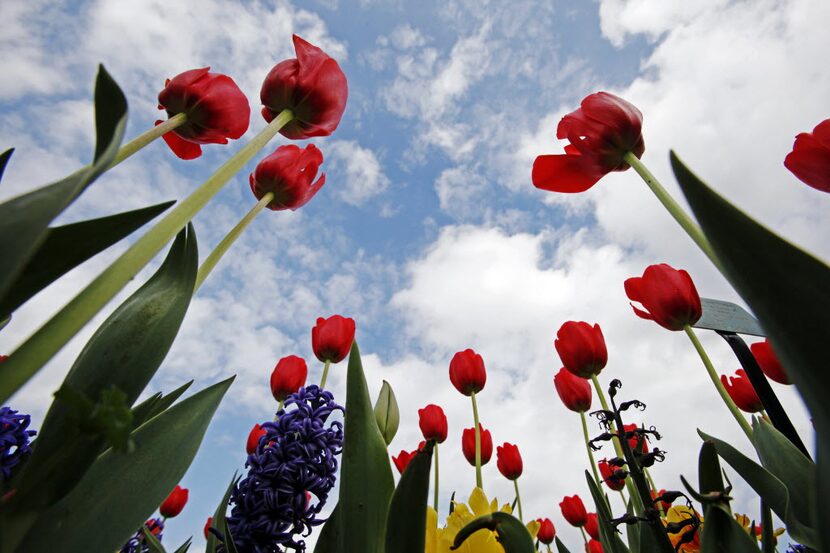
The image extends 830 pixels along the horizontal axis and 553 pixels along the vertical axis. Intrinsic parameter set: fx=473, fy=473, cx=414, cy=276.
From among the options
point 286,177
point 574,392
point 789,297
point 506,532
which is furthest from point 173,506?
point 789,297

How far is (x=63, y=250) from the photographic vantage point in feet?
1.69

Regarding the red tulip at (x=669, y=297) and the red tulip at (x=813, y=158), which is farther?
the red tulip at (x=669, y=297)

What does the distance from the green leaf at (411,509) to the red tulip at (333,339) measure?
51.4 inches

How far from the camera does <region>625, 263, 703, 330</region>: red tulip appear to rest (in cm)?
138

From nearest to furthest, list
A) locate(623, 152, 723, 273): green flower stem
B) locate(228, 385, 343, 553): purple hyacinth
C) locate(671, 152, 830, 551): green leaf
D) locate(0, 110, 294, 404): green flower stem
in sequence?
locate(671, 152, 830, 551): green leaf → locate(0, 110, 294, 404): green flower stem → locate(623, 152, 723, 273): green flower stem → locate(228, 385, 343, 553): purple hyacinth

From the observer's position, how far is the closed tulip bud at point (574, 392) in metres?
2.10

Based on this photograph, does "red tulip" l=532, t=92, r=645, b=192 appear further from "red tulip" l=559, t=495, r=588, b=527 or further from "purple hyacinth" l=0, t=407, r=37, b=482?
"red tulip" l=559, t=495, r=588, b=527

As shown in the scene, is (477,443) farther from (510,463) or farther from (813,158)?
(813,158)

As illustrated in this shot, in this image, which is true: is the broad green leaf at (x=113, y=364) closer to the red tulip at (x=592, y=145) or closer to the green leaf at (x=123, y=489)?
the green leaf at (x=123, y=489)

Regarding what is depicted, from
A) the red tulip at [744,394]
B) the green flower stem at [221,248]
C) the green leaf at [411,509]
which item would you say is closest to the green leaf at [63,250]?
the green flower stem at [221,248]

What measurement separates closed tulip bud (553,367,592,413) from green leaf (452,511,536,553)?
1627 millimetres

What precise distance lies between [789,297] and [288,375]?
176 centimetres

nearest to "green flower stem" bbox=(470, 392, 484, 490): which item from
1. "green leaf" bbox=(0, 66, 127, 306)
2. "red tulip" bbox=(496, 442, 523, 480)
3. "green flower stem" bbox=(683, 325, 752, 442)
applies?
"red tulip" bbox=(496, 442, 523, 480)

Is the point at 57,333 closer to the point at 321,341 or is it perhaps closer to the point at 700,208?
the point at 700,208
